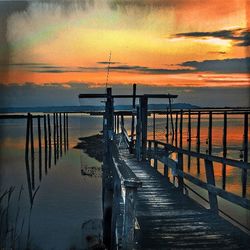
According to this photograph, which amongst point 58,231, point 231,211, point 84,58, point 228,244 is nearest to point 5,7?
point 84,58

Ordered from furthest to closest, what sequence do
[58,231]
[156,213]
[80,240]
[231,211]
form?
[231,211] < [58,231] < [80,240] < [156,213]

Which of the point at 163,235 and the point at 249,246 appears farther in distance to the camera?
the point at 163,235

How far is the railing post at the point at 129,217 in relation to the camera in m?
4.23

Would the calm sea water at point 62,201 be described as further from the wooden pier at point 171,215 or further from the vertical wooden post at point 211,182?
the wooden pier at point 171,215

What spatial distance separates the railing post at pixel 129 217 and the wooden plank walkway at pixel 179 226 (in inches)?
13.8

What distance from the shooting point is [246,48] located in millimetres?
5023

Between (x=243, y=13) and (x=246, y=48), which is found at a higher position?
(x=243, y=13)

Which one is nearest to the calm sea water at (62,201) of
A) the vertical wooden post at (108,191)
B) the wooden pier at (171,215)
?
the wooden pier at (171,215)

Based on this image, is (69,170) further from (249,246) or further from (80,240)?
(249,246)

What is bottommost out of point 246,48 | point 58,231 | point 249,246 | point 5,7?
point 58,231

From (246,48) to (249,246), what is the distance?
2.04 metres

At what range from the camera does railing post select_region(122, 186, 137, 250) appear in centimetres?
423

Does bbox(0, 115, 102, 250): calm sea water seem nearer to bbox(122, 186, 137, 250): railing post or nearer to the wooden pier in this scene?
the wooden pier

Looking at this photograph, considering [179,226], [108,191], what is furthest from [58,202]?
[179,226]
